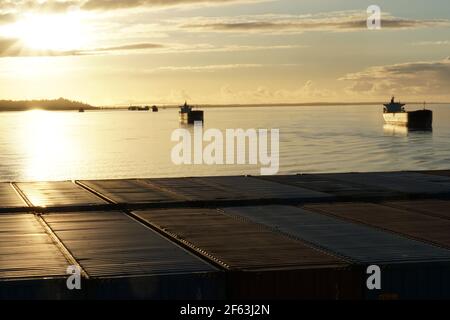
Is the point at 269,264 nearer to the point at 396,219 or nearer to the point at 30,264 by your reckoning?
the point at 30,264

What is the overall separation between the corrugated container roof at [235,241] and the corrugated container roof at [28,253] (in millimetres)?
5690

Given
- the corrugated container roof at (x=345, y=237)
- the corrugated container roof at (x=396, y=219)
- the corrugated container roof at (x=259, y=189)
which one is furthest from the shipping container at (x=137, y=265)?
the corrugated container roof at (x=259, y=189)

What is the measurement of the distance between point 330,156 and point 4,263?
151 m

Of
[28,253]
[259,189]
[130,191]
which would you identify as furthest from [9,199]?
[28,253]

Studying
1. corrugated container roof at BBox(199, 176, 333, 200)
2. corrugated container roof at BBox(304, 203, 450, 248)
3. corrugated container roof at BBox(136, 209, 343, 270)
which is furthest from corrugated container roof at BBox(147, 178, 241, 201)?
corrugated container roof at BBox(304, 203, 450, 248)

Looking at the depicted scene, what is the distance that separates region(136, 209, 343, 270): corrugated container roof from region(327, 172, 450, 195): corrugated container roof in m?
17.6

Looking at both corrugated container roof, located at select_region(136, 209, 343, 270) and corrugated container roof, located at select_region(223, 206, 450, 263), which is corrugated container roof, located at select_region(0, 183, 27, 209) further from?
corrugated container roof, located at select_region(223, 206, 450, 263)

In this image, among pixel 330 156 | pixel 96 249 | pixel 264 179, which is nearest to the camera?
pixel 96 249

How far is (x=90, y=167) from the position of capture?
6378 inches

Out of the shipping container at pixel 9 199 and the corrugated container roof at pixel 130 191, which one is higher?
the corrugated container roof at pixel 130 191

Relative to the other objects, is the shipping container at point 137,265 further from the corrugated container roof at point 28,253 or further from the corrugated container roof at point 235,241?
the corrugated container roof at point 235,241

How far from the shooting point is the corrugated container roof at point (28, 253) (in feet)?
95.7
